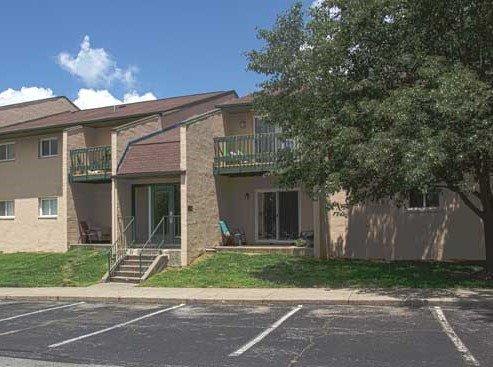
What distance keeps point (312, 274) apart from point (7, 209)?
684 inches

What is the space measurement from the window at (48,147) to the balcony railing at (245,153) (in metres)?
8.91

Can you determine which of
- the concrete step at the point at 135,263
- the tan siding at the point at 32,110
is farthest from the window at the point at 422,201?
the tan siding at the point at 32,110

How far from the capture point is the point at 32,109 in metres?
36.9

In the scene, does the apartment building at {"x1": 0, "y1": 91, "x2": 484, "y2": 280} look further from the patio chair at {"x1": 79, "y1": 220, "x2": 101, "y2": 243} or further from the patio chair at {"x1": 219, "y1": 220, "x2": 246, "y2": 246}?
the patio chair at {"x1": 219, "y1": 220, "x2": 246, "y2": 246}

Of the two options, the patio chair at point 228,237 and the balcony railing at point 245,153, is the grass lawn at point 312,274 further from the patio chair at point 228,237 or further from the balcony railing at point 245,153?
the balcony railing at point 245,153

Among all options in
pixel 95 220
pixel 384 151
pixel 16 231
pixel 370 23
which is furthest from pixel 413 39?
pixel 16 231

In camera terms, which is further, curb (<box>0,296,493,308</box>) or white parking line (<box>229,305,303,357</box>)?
curb (<box>0,296,493,308</box>)

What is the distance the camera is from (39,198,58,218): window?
2730 centimetres

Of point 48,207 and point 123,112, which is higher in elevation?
point 123,112

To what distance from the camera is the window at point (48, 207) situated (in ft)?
89.6

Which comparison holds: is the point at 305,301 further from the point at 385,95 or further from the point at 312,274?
the point at 385,95

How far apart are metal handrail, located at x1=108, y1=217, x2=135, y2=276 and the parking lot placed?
6.25 metres

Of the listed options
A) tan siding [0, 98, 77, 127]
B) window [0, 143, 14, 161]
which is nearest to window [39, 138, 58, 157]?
window [0, 143, 14, 161]

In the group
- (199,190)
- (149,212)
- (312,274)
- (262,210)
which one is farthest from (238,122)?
(312,274)
